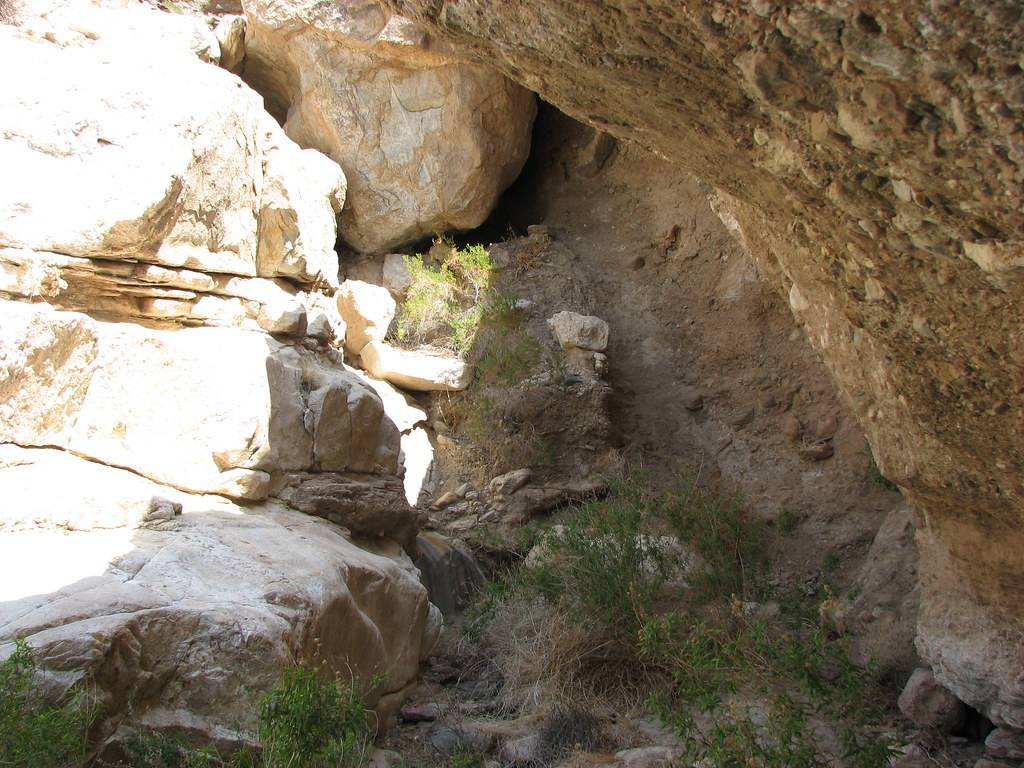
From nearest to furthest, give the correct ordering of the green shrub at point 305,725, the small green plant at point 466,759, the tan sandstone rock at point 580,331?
the green shrub at point 305,725, the small green plant at point 466,759, the tan sandstone rock at point 580,331

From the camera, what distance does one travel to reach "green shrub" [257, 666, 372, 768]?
295cm

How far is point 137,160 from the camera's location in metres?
5.06

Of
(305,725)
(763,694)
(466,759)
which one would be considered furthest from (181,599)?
(763,694)

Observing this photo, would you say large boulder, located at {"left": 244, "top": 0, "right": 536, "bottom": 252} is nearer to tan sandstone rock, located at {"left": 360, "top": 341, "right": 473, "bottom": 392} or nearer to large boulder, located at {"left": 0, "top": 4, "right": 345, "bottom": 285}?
tan sandstone rock, located at {"left": 360, "top": 341, "right": 473, "bottom": 392}

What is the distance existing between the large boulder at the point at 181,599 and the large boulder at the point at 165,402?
15 centimetres

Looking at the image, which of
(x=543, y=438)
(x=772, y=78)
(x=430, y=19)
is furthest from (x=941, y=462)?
(x=543, y=438)

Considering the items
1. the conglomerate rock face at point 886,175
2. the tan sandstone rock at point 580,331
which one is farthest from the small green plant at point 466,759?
the tan sandstone rock at point 580,331

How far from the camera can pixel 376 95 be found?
28.9 ft

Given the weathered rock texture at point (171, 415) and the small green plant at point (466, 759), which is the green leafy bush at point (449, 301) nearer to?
the weathered rock texture at point (171, 415)

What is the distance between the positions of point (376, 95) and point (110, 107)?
4.03m

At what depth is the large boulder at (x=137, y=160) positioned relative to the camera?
4770 millimetres

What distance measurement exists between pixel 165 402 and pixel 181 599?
1772mm

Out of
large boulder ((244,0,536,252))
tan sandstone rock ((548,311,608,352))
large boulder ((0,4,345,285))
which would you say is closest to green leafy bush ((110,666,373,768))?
large boulder ((0,4,345,285))

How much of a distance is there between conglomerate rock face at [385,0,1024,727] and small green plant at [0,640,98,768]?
Answer: 93.9 inches
